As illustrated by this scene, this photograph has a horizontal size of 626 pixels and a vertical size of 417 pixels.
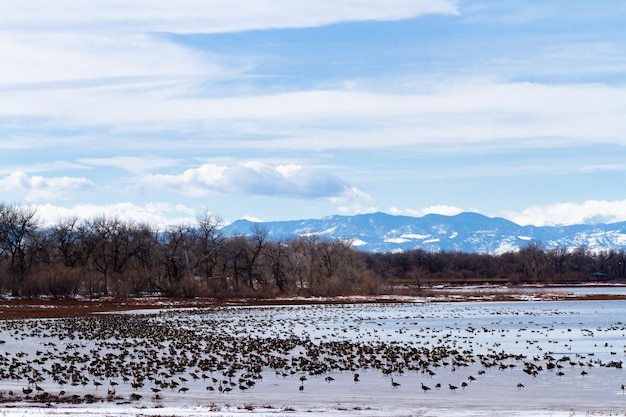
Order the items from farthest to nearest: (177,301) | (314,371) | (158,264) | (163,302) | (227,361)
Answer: (158,264) < (177,301) < (163,302) < (227,361) < (314,371)

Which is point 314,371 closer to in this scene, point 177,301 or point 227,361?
point 227,361

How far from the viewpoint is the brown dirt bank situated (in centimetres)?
7931

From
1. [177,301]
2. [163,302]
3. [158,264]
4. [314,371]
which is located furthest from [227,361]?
[158,264]

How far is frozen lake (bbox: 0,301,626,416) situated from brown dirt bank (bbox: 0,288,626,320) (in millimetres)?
27423

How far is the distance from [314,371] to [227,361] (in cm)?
496

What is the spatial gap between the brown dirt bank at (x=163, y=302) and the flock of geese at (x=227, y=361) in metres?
29.0

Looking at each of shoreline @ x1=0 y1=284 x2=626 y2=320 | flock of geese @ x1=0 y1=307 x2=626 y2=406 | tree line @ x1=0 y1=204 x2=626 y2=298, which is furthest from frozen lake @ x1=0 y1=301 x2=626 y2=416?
tree line @ x1=0 y1=204 x2=626 y2=298

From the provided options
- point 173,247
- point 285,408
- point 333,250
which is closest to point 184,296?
point 173,247

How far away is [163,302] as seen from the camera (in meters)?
97.2

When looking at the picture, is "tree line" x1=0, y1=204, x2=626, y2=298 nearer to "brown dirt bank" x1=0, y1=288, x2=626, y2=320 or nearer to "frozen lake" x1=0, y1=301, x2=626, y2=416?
"brown dirt bank" x1=0, y1=288, x2=626, y2=320

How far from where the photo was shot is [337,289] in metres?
119

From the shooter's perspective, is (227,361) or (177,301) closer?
(227,361)

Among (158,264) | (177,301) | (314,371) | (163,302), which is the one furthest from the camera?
(158,264)

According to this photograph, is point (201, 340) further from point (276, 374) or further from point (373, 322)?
point (373, 322)
